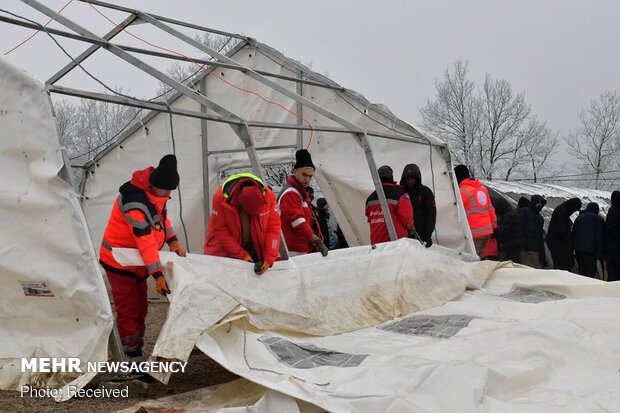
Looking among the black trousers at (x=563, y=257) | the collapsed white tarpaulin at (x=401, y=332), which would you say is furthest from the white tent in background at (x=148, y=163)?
the black trousers at (x=563, y=257)

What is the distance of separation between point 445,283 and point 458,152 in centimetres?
2417

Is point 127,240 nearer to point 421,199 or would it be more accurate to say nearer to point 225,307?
point 225,307

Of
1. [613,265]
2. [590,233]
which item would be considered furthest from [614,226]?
[613,265]

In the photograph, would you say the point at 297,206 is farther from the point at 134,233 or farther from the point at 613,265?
the point at 613,265

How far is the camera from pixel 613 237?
905 cm

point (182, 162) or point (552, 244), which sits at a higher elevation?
point (182, 162)

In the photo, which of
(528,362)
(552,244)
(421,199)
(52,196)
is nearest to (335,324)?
(528,362)

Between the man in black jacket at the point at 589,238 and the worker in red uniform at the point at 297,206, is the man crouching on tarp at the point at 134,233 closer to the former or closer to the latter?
the worker in red uniform at the point at 297,206

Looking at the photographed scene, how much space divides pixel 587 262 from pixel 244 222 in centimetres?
629

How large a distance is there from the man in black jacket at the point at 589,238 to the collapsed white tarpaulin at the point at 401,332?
2904 mm

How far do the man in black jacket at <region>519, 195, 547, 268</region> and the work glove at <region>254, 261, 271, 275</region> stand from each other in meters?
5.68

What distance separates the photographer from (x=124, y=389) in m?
4.05

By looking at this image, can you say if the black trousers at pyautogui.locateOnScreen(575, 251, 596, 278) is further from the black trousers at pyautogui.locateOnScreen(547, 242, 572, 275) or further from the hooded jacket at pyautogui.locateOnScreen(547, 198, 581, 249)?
the hooded jacket at pyautogui.locateOnScreen(547, 198, 581, 249)

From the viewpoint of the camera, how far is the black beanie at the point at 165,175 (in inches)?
177
